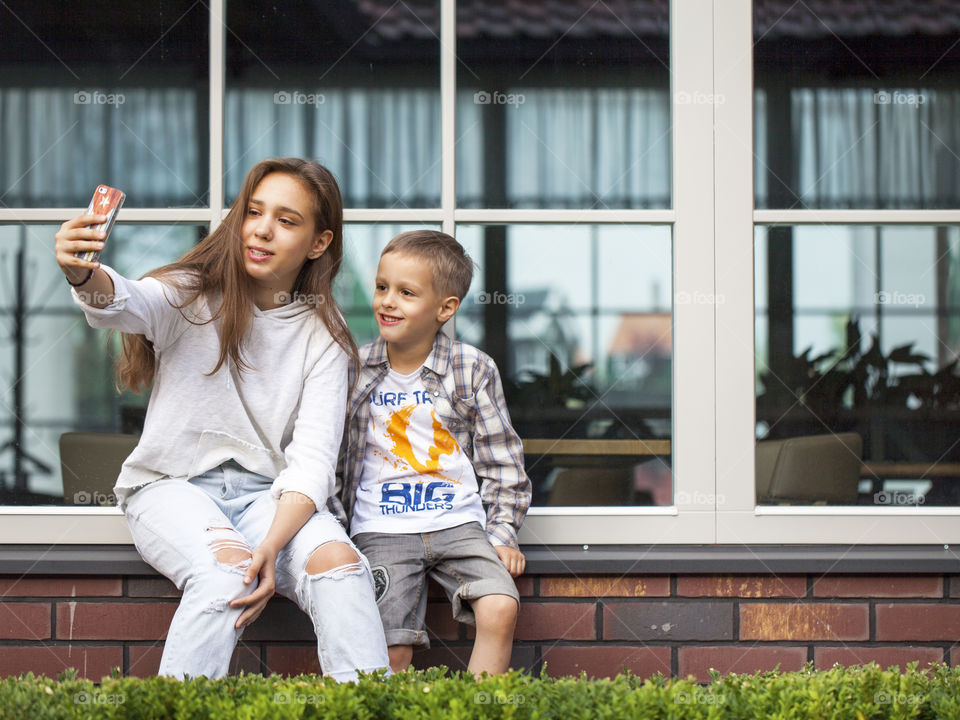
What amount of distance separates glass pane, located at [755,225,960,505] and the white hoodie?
4.18 feet

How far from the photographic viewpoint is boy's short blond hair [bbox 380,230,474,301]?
2.31 meters

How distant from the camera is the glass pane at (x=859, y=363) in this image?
8.38 ft

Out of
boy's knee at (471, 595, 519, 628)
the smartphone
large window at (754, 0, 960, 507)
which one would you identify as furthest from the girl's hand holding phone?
large window at (754, 0, 960, 507)

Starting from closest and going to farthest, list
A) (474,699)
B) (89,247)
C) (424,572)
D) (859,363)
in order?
(474,699) → (89,247) → (424,572) → (859,363)

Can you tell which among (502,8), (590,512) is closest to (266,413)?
(590,512)

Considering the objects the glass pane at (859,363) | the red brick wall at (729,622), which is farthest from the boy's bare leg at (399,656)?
the glass pane at (859,363)

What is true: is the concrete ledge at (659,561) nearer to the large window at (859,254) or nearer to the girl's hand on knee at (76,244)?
the large window at (859,254)

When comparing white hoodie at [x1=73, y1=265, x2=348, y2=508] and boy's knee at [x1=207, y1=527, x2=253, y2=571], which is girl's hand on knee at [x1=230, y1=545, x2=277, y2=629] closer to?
boy's knee at [x1=207, y1=527, x2=253, y2=571]

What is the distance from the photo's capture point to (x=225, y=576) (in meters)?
1.91

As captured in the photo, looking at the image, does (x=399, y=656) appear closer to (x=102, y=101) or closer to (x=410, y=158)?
(x=410, y=158)

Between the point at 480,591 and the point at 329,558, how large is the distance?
15.4 inches

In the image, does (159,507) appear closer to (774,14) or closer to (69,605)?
(69,605)

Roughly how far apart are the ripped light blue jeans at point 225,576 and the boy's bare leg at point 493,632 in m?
0.27

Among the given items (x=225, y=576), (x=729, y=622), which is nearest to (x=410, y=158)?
(x=225, y=576)
